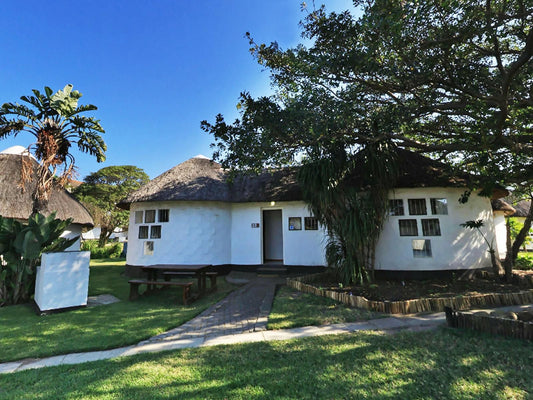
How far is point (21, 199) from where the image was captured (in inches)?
412

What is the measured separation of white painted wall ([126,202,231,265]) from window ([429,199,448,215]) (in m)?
7.73

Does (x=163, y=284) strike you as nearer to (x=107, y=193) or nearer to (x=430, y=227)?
(x=430, y=227)

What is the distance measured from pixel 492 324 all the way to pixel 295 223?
6.72 m

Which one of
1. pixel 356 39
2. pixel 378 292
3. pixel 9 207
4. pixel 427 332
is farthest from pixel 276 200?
pixel 9 207

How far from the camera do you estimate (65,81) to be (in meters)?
8.33

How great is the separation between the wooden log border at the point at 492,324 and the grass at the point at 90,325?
503 cm

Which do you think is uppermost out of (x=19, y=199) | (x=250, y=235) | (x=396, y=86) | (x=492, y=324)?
(x=396, y=86)

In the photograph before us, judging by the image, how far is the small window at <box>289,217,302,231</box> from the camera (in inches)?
393

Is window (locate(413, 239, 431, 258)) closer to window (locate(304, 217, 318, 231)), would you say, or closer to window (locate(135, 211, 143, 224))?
window (locate(304, 217, 318, 231))

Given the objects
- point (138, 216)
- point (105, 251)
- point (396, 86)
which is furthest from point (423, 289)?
point (105, 251)

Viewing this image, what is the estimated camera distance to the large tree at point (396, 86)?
458 cm

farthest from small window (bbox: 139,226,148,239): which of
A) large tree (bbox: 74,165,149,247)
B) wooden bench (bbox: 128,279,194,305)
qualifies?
→ large tree (bbox: 74,165,149,247)

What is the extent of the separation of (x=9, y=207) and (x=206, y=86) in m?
9.52

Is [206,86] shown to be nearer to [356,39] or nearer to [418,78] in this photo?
[356,39]
